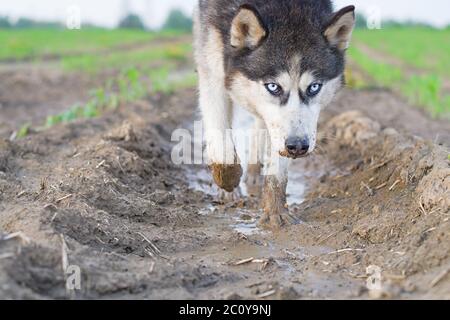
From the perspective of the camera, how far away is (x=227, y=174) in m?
6.24

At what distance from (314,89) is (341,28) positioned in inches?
26.1

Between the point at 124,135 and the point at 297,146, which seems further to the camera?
the point at 124,135

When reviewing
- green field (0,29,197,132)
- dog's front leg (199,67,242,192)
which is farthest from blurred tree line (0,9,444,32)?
dog's front leg (199,67,242,192)

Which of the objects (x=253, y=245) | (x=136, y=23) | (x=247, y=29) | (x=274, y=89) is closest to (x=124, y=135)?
(x=247, y=29)

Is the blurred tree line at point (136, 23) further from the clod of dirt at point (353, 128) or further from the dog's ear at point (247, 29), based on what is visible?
the dog's ear at point (247, 29)

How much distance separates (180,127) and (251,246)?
17.8 feet

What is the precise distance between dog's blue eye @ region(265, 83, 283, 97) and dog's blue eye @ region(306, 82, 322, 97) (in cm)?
23

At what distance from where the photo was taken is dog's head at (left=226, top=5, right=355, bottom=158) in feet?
17.3

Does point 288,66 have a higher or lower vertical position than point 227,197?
higher

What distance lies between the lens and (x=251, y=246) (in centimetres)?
513

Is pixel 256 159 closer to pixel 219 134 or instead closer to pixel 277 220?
pixel 219 134
